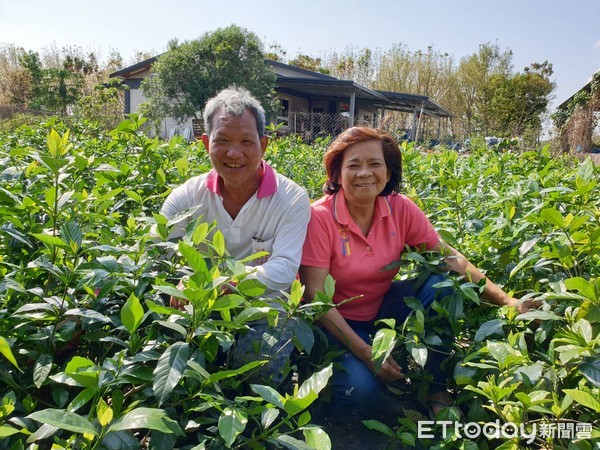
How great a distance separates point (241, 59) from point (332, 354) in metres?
15.6

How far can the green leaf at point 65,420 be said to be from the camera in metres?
0.83

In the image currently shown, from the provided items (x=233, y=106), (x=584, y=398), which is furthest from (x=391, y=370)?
(x=233, y=106)

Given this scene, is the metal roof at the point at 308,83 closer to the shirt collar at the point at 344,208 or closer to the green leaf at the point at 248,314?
the shirt collar at the point at 344,208

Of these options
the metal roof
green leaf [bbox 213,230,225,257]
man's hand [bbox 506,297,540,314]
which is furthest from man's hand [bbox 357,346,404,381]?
the metal roof

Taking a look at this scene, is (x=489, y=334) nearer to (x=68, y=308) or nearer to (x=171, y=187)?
(x=68, y=308)

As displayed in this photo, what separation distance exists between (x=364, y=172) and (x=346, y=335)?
67 cm

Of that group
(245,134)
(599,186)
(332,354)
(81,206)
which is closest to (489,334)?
(332,354)

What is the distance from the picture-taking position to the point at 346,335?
6.45 ft

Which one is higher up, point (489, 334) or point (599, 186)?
point (599, 186)

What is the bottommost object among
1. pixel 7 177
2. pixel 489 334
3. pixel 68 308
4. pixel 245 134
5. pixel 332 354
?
pixel 332 354

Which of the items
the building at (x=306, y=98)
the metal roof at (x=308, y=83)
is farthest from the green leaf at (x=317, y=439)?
the metal roof at (x=308, y=83)

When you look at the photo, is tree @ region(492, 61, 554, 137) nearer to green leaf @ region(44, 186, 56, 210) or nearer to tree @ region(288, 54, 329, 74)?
tree @ region(288, 54, 329, 74)

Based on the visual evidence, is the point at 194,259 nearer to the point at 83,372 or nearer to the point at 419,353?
the point at 83,372

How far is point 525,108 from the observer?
26.2 metres
